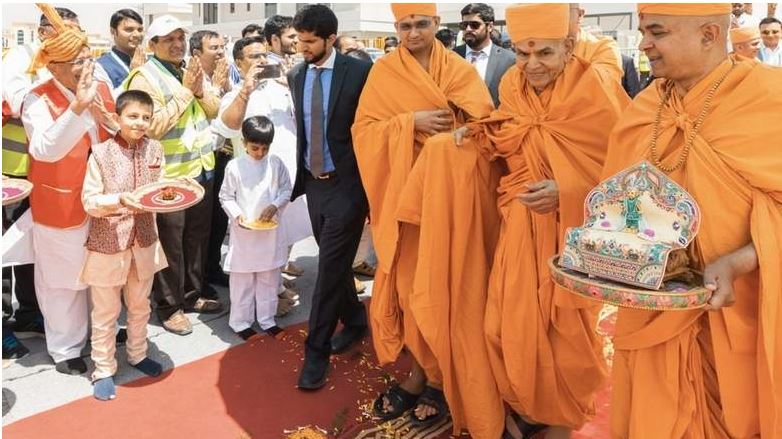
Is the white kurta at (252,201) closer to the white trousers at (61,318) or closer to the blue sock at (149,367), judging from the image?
the blue sock at (149,367)

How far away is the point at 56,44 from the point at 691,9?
2989 mm

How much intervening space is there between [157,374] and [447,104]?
2.32 m

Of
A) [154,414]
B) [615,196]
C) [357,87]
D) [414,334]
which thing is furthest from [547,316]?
[154,414]

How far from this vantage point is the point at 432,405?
3461 millimetres

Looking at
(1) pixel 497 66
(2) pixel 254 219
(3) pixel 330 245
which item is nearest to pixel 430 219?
(3) pixel 330 245

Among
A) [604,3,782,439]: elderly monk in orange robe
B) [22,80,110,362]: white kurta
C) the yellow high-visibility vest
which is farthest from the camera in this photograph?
the yellow high-visibility vest

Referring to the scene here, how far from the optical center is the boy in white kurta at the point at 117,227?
3602 millimetres

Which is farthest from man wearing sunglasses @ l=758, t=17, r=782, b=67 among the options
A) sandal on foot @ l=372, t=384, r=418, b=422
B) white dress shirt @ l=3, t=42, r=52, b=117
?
white dress shirt @ l=3, t=42, r=52, b=117

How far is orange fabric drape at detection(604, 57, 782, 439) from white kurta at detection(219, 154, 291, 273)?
109 inches

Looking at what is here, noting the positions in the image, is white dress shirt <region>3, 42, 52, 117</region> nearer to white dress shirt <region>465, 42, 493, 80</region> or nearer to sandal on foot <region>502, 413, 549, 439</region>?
sandal on foot <region>502, 413, 549, 439</region>

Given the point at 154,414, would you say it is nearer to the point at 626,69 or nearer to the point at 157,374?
the point at 157,374

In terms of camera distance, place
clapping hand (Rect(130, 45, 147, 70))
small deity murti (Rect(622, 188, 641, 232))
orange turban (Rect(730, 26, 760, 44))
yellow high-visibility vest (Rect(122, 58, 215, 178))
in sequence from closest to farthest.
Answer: small deity murti (Rect(622, 188, 641, 232))
yellow high-visibility vest (Rect(122, 58, 215, 178))
clapping hand (Rect(130, 45, 147, 70))
orange turban (Rect(730, 26, 760, 44))

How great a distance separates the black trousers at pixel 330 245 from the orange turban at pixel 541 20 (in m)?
1.47

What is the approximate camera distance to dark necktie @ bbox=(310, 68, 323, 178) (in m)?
3.82
